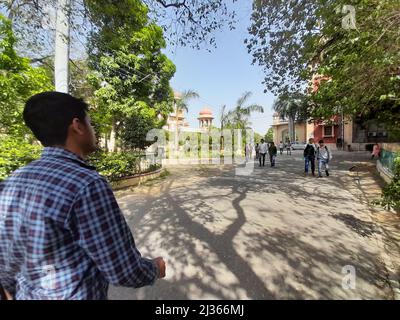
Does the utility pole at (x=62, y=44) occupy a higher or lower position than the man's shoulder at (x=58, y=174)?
higher

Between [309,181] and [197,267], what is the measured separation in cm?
760

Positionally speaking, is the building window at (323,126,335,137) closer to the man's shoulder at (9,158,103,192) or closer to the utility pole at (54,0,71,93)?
the utility pole at (54,0,71,93)

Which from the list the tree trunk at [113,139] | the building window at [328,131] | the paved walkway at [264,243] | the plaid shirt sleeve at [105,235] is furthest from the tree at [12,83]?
the building window at [328,131]

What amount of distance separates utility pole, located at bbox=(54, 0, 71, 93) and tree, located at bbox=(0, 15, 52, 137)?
2318 millimetres

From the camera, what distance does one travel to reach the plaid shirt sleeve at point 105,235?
1.08 metres

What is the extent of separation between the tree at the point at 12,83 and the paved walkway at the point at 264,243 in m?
3.42

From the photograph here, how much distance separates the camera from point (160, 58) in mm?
16016

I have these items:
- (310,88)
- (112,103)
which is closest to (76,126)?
(310,88)

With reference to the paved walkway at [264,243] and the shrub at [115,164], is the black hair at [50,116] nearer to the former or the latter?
the paved walkway at [264,243]

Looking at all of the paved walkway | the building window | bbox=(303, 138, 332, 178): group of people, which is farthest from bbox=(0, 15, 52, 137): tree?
the building window

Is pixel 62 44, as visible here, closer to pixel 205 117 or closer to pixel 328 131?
pixel 328 131

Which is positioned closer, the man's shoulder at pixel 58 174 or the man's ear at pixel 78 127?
the man's shoulder at pixel 58 174

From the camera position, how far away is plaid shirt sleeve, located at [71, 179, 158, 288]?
1.08 m
